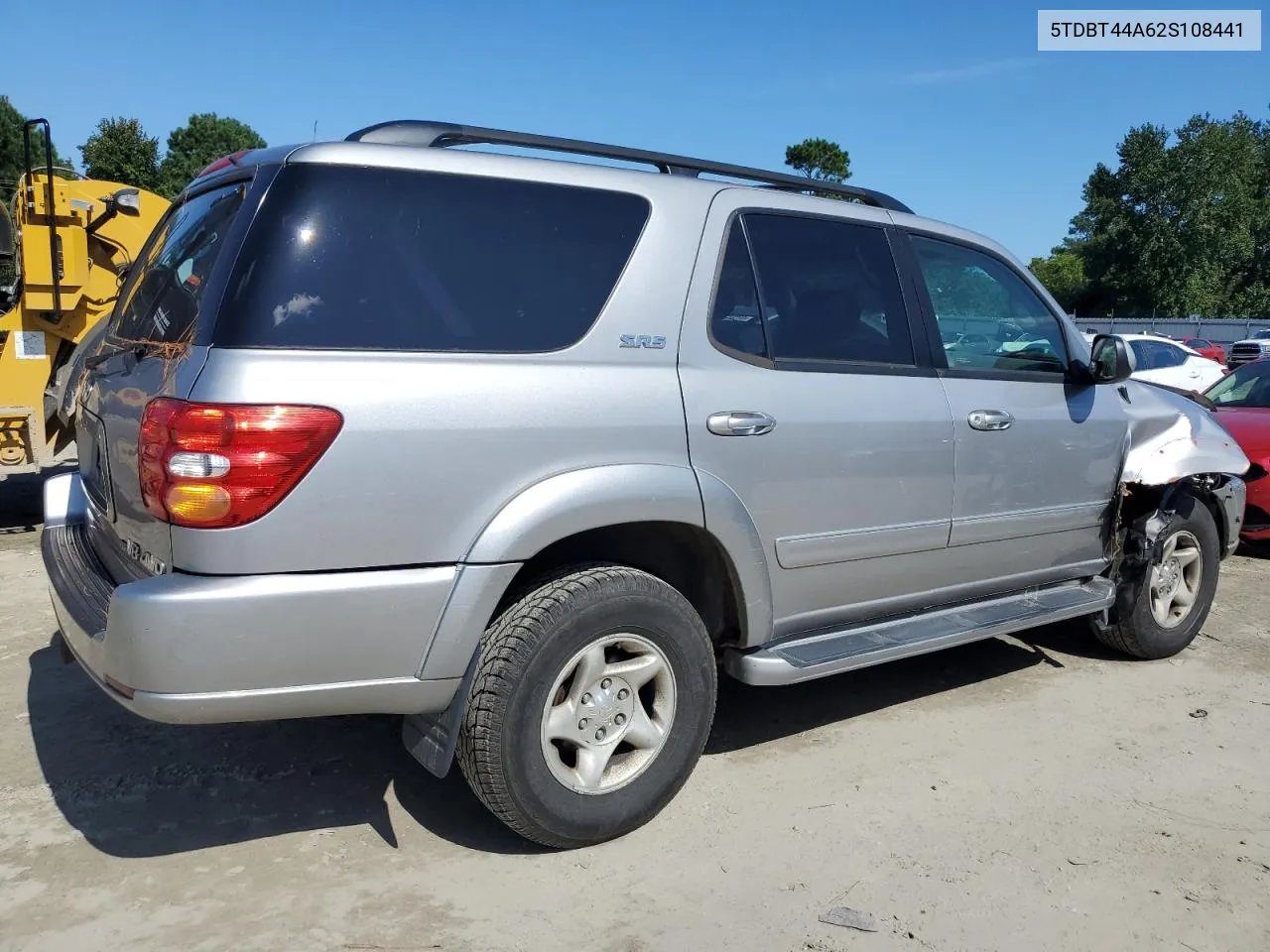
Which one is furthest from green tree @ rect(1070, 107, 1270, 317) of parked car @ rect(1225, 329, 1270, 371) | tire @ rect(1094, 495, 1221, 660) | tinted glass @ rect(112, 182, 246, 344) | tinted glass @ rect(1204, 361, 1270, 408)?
tinted glass @ rect(112, 182, 246, 344)

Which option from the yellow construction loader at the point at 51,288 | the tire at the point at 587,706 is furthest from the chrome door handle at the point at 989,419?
the yellow construction loader at the point at 51,288

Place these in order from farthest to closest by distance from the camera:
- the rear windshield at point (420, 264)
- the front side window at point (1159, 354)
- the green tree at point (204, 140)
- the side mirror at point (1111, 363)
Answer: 1. the green tree at point (204, 140)
2. the front side window at point (1159, 354)
3. the side mirror at point (1111, 363)
4. the rear windshield at point (420, 264)

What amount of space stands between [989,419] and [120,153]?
38.1 m

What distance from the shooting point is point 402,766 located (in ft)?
12.1

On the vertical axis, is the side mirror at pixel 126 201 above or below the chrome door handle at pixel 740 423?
above

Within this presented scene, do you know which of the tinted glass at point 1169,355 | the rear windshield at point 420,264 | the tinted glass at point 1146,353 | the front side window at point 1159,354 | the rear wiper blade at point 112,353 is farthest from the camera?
the tinted glass at point 1169,355

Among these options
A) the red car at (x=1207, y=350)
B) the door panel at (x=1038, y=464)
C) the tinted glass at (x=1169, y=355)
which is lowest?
the door panel at (x=1038, y=464)

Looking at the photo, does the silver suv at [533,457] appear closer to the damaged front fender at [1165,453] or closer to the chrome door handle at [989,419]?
the chrome door handle at [989,419]

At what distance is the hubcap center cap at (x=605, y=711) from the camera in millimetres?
3035

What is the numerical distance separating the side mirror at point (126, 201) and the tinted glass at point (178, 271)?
15.1 ft

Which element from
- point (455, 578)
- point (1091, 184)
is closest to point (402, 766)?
point (455, 578)

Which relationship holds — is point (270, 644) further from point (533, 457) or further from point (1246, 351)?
point (1246, 351)

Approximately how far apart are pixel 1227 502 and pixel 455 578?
424 centimetres

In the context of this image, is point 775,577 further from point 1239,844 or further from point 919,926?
point 1239,844
